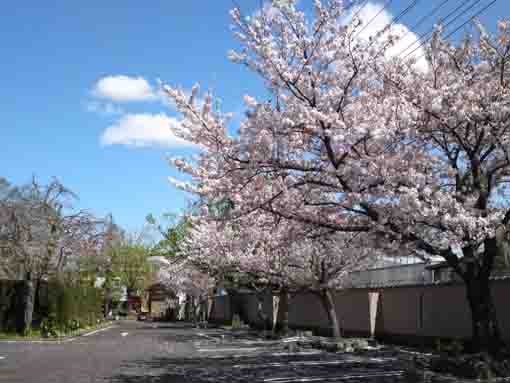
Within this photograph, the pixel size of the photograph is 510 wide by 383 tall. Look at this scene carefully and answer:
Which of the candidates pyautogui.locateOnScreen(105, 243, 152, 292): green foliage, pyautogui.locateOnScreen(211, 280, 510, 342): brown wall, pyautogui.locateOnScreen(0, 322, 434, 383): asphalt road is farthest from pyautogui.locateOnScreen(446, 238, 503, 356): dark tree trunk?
pyautogui.locateOnScreen(105, 243, 152, 292): green foliage

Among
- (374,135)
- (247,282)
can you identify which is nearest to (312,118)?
(374,135)

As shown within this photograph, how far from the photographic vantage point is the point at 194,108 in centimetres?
1024

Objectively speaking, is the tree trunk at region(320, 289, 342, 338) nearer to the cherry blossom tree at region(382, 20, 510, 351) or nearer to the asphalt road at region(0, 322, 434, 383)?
the asphalt road at region(0, 322, 434, 383)

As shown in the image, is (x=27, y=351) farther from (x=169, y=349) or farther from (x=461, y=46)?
(x=461, y=46)

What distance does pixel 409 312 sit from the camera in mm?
19344

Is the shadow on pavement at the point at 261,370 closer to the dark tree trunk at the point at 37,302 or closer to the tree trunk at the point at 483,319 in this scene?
the tree trunk at the point at 483,319

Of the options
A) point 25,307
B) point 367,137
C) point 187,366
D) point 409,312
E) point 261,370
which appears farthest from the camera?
point 25,307

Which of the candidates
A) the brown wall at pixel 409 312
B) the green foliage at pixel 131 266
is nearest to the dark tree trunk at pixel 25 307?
the brown wall at pixel 409 312

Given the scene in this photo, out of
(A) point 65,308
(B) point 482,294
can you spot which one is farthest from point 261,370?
(A) point 65,308

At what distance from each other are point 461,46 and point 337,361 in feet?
27.8

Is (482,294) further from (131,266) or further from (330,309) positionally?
(131,266)

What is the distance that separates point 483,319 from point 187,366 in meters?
7.05

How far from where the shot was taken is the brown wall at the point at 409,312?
16.3 metres

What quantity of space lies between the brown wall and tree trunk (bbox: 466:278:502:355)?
426 cm
